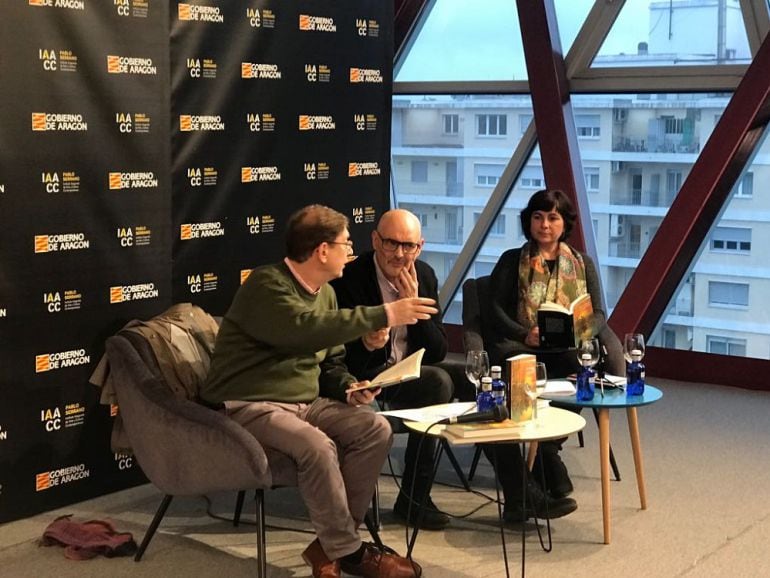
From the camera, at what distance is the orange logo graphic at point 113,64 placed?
4.74 metres

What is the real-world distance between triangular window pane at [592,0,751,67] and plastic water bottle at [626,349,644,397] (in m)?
3.44

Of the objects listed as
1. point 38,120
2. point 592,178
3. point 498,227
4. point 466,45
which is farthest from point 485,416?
point 466,45

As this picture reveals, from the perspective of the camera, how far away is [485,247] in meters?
8.69

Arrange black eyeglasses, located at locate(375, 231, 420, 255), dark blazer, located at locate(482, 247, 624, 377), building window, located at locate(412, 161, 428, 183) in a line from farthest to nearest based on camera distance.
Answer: building window, located at locate(412, 161, 428, 183) → dark blazer, located at locate(482, 247, 624, 377) → black eyeglasses, located at locate(375, 231, 420, 255)

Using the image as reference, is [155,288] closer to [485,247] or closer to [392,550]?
[392,550]

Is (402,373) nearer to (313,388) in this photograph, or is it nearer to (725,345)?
(313,388)

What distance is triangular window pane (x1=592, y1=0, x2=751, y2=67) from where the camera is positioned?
729 centimetres

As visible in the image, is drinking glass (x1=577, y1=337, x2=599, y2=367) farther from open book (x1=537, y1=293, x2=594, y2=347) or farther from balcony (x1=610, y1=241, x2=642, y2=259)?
balcony (x1=610, y1=241, x2=642, y2=259)

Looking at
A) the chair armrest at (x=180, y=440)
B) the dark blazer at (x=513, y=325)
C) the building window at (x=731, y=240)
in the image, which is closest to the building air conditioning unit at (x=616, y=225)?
the building window at (x=731, y=240)

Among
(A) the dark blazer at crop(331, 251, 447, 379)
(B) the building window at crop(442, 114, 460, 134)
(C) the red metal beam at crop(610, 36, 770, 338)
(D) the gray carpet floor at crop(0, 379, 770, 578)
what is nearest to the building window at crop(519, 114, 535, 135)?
(B) the building window at crop(442, 114, 460, 134)

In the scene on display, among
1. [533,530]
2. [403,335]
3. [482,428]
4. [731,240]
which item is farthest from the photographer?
[731,240]

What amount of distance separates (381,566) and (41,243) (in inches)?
74.3

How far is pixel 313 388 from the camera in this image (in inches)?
162

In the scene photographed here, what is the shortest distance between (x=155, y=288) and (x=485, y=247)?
4.08 m
